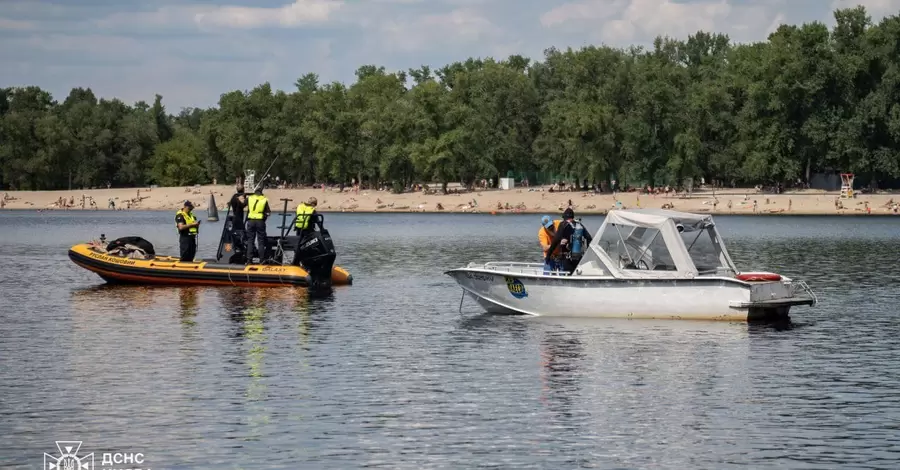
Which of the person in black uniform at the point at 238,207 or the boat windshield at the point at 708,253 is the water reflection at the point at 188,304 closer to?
the person in black uniform at the point at 238,207

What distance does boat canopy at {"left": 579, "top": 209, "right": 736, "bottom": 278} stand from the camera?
1225 inches

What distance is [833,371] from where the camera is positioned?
997 inches

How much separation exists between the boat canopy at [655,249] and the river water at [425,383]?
1.36 meters

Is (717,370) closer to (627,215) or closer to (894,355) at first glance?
(894,355)

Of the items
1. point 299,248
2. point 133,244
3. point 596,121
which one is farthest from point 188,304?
point 596,121


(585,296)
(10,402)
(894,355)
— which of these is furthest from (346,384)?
(894,355)

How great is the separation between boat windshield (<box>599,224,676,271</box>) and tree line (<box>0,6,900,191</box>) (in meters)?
85.0

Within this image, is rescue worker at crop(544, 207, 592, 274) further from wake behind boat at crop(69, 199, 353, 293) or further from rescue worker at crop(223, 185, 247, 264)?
rescue worker at crop(223, 185, 247, 264)

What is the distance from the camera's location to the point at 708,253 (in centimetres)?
3219

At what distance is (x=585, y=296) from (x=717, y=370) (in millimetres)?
6561

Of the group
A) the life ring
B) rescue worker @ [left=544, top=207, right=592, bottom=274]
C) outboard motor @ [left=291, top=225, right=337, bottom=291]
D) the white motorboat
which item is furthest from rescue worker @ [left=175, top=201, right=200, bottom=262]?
the life ring

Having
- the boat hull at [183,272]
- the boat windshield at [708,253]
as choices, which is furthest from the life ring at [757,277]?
the boat hull at [183,272]

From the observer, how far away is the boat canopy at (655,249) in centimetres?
3111

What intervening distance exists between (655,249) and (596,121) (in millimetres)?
89623
